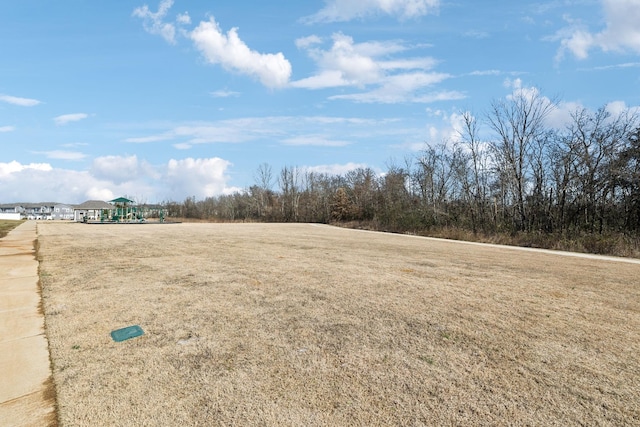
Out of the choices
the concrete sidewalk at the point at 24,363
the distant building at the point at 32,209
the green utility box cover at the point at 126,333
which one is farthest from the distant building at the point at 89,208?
the green utility box cover at the point at 126,333

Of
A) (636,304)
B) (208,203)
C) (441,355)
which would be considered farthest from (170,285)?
(208,203)

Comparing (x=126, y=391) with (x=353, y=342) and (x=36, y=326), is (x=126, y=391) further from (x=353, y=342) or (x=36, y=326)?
(x=36, y=326)

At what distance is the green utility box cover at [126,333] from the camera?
3355 millimetres

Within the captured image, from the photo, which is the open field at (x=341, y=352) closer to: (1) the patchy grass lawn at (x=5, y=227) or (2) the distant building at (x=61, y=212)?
(1) the patchy grass lawn at (x=5, y=227)

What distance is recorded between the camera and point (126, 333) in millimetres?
3461

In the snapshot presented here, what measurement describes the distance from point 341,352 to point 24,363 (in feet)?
8.73

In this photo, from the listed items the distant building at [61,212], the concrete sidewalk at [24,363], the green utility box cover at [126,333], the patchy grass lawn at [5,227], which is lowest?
the patchy grass lawn at [5,227]

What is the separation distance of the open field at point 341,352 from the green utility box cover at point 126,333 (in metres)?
0.08

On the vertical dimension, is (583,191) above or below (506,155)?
below

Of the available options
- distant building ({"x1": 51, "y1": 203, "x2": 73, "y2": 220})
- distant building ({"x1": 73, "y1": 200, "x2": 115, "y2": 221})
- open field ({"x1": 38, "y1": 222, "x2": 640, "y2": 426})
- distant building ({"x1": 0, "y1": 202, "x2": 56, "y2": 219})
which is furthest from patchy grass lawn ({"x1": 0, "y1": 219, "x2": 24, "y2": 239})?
distant building ({"x1": 0, "y1": 202, "x2": 56, "y2": 219})

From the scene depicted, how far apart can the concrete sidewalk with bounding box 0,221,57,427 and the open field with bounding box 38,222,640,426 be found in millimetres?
98

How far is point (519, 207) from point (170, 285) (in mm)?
20037

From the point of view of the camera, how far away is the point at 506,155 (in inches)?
837

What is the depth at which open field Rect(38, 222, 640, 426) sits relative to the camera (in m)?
2.19
